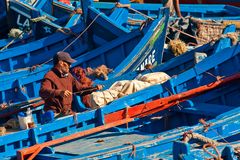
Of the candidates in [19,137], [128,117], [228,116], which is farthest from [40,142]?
[228,116]

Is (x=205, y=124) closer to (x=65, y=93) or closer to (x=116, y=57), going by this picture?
(x=65, y=93)

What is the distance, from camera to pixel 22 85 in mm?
17344

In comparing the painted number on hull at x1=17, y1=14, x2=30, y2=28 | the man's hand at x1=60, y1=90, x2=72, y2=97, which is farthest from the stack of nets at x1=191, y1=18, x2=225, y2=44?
the man's hand at x1=60, y1=90, x2=72, y2=97

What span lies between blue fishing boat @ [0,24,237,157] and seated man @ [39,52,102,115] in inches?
6.7

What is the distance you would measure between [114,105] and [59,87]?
2.65ft

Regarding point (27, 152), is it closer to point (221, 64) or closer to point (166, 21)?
point (221, 64)

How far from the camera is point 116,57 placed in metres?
18.0

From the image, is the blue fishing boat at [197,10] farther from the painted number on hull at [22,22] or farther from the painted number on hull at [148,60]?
the painted number on hull at [148,60]

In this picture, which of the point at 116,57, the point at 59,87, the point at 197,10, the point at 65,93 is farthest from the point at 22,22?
the point at 65,93

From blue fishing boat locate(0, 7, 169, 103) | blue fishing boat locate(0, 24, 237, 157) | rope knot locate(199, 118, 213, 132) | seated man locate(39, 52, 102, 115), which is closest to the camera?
rope knot locate(199, 118, 213, 132)

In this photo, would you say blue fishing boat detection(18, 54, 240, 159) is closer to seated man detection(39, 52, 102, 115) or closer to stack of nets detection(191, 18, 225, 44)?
seated man detection(39, 52, 102, 115)

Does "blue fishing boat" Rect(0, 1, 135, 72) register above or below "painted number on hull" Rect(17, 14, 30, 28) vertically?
below

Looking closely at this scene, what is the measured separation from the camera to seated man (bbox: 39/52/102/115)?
45.6 ft

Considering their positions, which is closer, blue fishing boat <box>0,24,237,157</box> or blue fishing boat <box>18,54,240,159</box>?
blue fishing boat <box>18,54,240,159</box>
